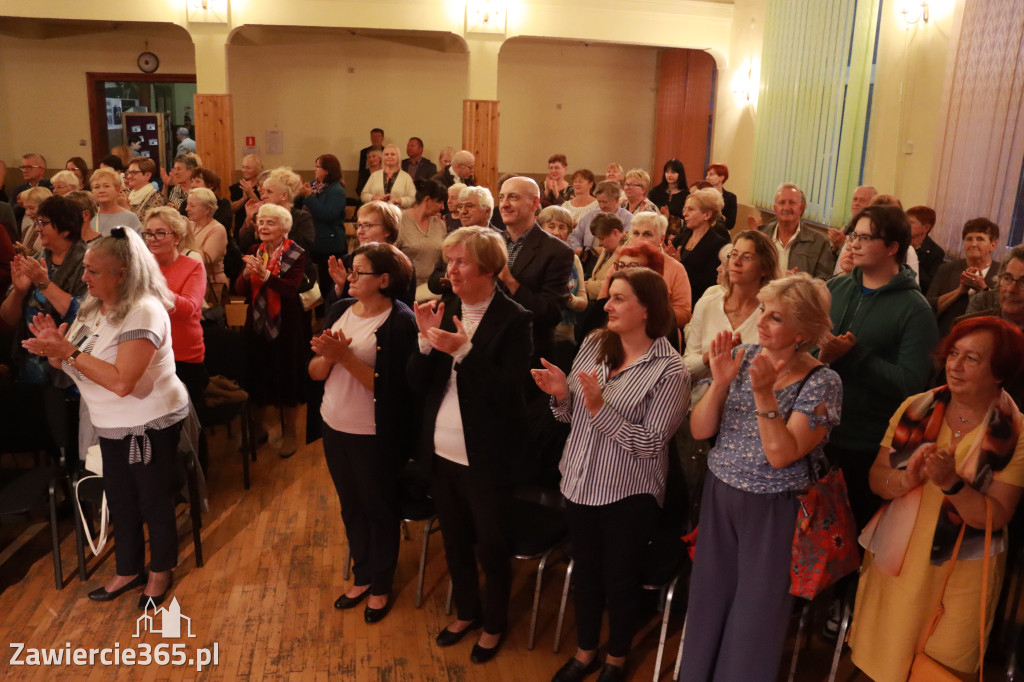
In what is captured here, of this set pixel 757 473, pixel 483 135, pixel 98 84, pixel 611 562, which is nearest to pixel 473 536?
pixel 611 562

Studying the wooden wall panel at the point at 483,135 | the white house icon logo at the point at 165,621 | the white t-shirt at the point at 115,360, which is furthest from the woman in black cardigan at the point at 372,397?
the wooden wall panel at the point at 483,135

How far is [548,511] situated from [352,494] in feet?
2.57

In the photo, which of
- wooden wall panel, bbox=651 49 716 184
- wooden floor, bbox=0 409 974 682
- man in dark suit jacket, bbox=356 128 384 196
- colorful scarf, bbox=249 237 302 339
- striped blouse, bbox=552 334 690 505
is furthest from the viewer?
wooden wall panel, bbox=651 49 716 184

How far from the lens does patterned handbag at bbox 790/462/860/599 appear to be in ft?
8.55

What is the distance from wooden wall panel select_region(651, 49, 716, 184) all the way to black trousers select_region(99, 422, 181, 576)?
410 inches

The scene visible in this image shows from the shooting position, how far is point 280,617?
11.5ft

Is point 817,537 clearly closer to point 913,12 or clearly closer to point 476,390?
point 476,390

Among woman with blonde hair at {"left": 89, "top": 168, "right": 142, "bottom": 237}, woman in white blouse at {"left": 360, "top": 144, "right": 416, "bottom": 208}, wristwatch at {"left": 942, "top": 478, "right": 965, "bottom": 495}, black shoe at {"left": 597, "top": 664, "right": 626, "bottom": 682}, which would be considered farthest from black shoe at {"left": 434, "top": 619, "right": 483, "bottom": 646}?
woman in white blouse at {"left": 360, "top": 144, "right": 416, "bottom": 208}

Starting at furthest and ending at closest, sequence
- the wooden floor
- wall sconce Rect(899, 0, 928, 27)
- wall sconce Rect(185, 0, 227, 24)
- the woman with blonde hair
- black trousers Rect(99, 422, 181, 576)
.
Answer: wall sconce Rect(185, 0, 227, 24) < wall sconce Rect(899, 0, 928, 27) < the woman with blonde hair < black trousers Rect(99, 422, 181, 576) < the wooden floor

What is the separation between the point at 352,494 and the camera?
3467 mm

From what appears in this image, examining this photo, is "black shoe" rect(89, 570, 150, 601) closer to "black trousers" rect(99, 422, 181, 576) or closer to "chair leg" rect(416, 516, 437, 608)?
"black trousers" rect(99, 422, 181, 576)

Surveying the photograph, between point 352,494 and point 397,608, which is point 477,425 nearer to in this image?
point 352,494

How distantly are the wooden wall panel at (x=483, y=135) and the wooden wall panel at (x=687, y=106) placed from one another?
3.54 m

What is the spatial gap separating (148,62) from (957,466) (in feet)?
41.0
